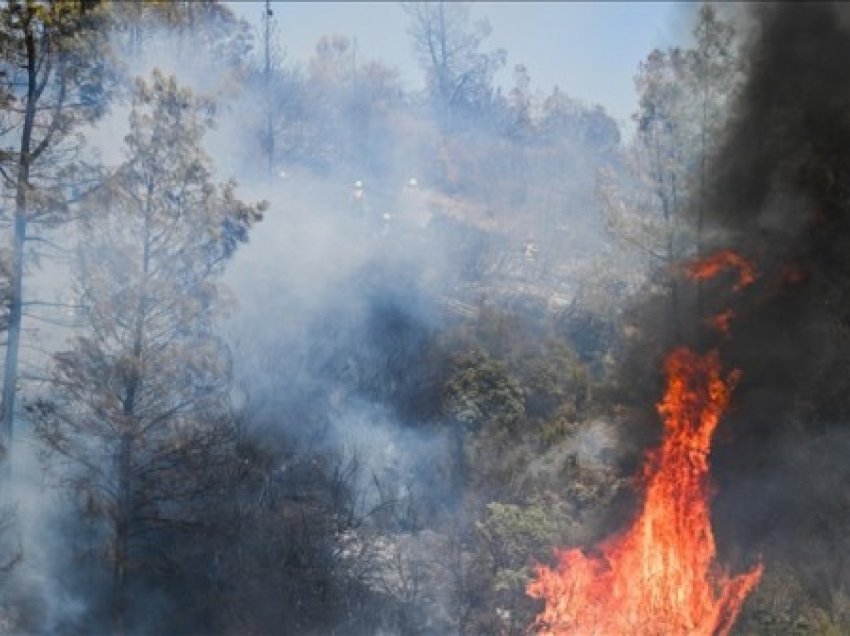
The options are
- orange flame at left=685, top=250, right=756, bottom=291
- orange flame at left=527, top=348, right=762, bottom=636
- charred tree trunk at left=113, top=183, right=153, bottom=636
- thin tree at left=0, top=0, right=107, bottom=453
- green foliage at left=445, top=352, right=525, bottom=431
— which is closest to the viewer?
charred tree trunk at left=113, top=183, right=153, bottom=636

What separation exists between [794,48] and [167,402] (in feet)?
38.1

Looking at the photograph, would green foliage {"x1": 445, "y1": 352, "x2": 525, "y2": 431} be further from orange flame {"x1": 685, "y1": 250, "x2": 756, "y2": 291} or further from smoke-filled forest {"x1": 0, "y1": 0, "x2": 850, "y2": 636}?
orange flame {"x1": 685, "y1": 250, "x2": 756, "y2": 291}

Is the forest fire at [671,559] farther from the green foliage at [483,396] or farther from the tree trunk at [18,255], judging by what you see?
the tree trunk at [18,255]

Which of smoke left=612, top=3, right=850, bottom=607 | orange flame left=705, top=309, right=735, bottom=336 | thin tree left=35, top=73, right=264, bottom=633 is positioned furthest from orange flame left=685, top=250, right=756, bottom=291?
thin tree left=35, top=73, right=264, bottom=633

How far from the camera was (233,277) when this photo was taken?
63.2ft

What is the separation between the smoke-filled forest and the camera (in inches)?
503

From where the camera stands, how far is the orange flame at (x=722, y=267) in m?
14.4

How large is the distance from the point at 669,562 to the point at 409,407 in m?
→ 7.07

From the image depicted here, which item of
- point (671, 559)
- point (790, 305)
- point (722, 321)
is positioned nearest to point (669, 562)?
point (671, 559)

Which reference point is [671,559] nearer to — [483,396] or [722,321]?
[722,321]

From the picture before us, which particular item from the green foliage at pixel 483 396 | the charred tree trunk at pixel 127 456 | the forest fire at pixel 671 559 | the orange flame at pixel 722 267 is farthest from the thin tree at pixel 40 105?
the orange flame at pixel 722 267

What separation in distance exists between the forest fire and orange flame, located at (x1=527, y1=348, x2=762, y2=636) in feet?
0.05

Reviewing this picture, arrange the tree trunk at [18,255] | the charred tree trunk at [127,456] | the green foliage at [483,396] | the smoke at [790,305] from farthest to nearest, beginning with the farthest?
the green foliage at [483,396]
the smoke at [790,305]
the tree trunk at [18,255]
the charred tree trunk at [127,456]

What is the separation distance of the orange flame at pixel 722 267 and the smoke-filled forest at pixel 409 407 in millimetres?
55
